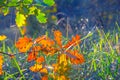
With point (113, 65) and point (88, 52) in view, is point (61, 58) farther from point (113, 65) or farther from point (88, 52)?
point (88, 52)

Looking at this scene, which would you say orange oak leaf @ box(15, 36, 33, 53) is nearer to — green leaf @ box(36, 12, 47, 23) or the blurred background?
green leaf @ box(36, 12, 47, 23)

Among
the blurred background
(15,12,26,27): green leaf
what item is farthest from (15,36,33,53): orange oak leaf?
the blurred background

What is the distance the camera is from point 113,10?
29.5 ft

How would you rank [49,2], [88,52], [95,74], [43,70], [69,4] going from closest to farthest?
1. [49,2]
2. [43,70]
3. [95,74]
4. [88,52]
5. [69,4]

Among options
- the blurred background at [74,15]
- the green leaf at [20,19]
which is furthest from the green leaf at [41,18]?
the blurred background at [74,15]

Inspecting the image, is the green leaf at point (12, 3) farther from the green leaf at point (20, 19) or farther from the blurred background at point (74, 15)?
the blurred background at point (74, 15)

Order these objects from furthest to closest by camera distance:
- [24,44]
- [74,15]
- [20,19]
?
[74,15]
[20,19]
[24,44]

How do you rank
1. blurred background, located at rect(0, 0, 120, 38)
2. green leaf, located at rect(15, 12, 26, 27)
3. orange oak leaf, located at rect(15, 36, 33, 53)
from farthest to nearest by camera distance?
1. blurred background, located at rect(0, 0, 120, 38)
2. green leaf, located at rect(15, 12, 26, 27)
3. orange oak leaf, located at rect(15, 36, 33, 53)

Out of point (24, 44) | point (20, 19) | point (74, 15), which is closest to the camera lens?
point (24, 44)

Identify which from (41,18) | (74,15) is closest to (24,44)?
(41,18)

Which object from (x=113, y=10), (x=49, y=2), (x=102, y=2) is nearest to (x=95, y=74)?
(x=49, y=2)

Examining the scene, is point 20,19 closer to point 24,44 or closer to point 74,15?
point 24,44

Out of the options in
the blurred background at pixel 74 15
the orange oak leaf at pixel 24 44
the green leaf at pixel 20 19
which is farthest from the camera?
the blurred background at pixel 74 15

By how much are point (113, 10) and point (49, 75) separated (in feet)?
20.6
